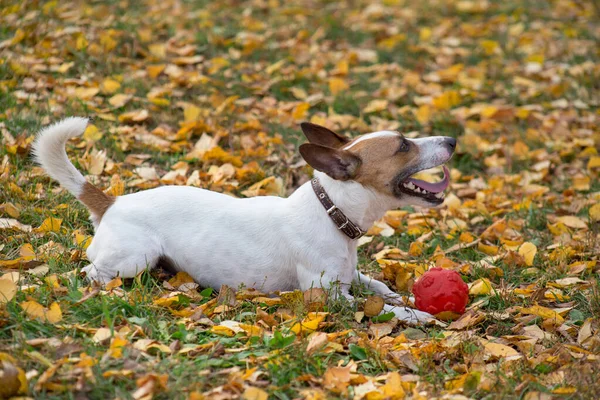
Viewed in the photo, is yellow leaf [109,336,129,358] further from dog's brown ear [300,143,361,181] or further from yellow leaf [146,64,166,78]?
yellow leaf [146,64,166,78]

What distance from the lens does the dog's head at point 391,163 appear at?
385 cm

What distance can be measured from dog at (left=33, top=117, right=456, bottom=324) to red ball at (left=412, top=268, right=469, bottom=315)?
0.09 metres

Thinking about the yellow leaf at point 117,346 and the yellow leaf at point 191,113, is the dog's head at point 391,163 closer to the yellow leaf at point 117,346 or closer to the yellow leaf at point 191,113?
the yellow leaf at point 117,346

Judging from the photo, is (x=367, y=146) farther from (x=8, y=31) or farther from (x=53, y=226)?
(x=8, y=31)

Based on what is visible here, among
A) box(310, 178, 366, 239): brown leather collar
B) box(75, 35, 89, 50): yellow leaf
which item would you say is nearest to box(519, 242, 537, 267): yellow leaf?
box(310, 178, 366, 239): brown leather collar

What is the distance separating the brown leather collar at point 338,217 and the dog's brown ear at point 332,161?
0.13m

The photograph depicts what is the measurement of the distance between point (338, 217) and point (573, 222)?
80.7 inches

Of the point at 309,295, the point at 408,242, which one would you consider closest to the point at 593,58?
the point at 408,242

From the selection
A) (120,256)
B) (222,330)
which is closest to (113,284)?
(120,256)

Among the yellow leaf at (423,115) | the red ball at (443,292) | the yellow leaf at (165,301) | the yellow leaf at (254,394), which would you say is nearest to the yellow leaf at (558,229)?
the red ball at (443,292)

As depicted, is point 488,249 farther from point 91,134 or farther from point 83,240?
point 91,134

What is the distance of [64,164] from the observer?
405 cm

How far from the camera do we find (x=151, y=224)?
3959 mm

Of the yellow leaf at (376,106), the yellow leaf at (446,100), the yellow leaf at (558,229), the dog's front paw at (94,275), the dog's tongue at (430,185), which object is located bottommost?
the yellow leaf at (558,229)
